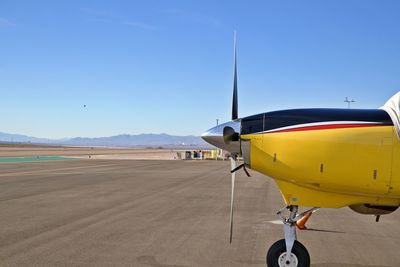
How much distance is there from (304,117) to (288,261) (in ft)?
6.32

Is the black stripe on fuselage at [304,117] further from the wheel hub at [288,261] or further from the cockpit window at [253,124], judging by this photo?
the wheel hub at [288,261]

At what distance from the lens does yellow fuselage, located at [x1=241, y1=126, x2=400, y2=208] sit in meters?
4.98

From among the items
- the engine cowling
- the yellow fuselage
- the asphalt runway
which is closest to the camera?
the yellow fuselage

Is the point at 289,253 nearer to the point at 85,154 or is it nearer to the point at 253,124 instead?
the point at 253,124

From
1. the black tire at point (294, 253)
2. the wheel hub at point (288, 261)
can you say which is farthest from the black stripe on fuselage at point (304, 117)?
the wheel hub at point (288, 261)

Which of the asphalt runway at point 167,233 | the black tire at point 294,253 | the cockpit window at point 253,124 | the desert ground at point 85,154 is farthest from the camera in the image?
the desert ground at point 85,154

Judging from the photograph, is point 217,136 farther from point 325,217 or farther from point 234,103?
point 325,217

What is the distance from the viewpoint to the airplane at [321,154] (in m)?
5.00

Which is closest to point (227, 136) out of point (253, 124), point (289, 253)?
point (253, 124)

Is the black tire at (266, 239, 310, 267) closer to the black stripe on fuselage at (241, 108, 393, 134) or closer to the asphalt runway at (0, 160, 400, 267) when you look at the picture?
the asphalt runway at (0, 160, 400, 267)

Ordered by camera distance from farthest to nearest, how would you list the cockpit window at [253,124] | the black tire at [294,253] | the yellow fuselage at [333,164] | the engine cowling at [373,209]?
the engine cowling at [373,209] < the cockpit window at [253,124] < the black tire at [294,253] < the yellow fuselage at [333,164]

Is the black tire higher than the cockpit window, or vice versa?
the cockpit window

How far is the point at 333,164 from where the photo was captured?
5090mm

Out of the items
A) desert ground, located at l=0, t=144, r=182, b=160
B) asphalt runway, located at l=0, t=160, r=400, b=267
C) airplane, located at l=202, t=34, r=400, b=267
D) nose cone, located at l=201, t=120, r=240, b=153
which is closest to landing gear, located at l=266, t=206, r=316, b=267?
airplane, located at l=202, t=34, r=400, b=267
